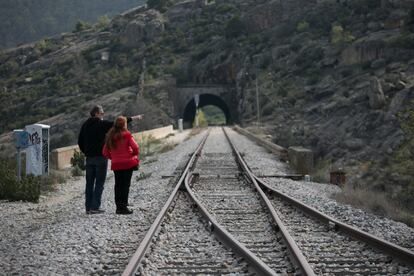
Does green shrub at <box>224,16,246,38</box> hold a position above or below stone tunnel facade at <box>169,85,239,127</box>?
above

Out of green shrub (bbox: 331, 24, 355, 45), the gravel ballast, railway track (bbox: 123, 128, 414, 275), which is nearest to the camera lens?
railway track (bbox: 123, 128, 414, 275)

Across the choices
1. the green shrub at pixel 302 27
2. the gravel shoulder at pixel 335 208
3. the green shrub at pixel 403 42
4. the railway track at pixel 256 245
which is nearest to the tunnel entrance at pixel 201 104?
the green shrub at pixel 302 27

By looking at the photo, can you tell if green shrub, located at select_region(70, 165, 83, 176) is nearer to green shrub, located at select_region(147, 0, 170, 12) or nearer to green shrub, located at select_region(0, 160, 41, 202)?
green shrub, located at select_region(0, 160, 41, 202)

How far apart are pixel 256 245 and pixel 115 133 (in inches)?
154

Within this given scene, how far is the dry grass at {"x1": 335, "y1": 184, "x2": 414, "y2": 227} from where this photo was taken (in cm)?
1058

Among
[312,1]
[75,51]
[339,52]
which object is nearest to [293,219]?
[339,52]

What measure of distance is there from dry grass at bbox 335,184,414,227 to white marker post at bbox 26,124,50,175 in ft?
26.4

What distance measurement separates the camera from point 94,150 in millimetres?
11086

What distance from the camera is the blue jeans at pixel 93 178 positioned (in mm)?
11148

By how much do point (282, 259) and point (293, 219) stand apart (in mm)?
3026

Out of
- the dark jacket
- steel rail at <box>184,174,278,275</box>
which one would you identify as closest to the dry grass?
steel rail at <box>184,174,278,275</box>

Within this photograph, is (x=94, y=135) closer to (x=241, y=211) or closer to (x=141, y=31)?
(x=241, y=211)

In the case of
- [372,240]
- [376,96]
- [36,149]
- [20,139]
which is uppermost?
[376,96]

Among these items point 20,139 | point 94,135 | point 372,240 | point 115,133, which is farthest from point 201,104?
point 372,240
